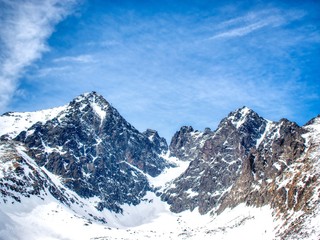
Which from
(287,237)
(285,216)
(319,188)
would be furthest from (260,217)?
(287,237)

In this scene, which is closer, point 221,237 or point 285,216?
point 285,216

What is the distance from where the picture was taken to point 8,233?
19875cm

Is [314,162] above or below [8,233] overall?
above

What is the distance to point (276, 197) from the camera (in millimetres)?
195000

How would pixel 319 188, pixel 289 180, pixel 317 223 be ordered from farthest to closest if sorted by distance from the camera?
pixel 289 180 < pixel 319 188 < pixel 317 223

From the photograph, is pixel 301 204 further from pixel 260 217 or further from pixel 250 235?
pixel 260 217

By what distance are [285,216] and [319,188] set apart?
18465mm

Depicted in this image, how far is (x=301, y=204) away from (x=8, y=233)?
407 ft

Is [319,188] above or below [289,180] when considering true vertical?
below

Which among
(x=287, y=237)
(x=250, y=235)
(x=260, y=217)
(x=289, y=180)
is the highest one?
(x=289, y=180)

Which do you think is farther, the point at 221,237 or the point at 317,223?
the point at 221,237

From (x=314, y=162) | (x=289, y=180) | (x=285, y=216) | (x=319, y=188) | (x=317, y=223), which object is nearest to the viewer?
(x=317, y=223)

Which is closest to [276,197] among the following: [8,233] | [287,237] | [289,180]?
[289,180]

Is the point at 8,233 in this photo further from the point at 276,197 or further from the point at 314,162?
the point at 314,162
